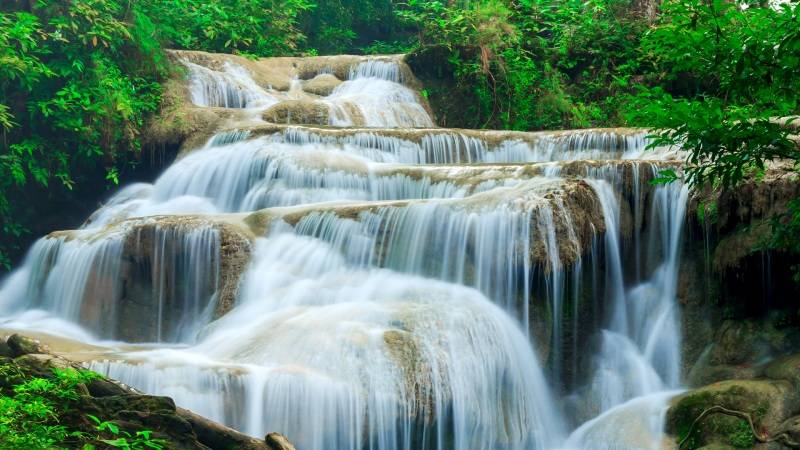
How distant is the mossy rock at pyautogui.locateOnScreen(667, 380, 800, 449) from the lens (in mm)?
6176

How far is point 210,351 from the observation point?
7.00m

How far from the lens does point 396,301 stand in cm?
745

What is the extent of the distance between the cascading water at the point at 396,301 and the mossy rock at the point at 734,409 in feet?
0.89

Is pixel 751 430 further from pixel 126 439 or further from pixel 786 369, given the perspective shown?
pixel 126 439

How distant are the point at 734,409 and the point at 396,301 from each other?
295 centimetres

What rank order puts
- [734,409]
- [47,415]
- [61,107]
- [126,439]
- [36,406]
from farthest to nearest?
[61,107], [734,409], [126,439], [47,415], [36,406]

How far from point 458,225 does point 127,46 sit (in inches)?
301

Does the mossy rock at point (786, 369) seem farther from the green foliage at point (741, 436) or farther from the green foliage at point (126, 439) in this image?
the green foliage at point (126, 439)

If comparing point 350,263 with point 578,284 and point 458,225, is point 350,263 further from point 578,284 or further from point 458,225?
point 578,284

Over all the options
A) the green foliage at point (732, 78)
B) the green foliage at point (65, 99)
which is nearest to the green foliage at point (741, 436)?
the green foliage at point (732, 78)

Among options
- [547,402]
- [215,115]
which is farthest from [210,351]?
[215,115]

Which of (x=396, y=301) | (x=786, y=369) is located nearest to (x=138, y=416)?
(x=396, y=301)

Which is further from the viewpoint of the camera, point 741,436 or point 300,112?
point 300,112

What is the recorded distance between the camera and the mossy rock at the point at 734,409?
6.18m
